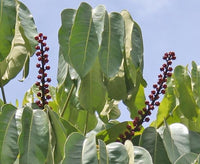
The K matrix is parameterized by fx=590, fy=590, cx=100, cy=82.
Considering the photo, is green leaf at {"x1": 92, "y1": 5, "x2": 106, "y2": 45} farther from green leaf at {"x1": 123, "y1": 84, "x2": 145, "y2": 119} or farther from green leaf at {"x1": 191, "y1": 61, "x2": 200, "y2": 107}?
green leaf at {"x1": 191, "y1": 61, "x2": 200, "y2": 107}

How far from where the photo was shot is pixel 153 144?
229 centimetres

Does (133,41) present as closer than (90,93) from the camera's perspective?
No

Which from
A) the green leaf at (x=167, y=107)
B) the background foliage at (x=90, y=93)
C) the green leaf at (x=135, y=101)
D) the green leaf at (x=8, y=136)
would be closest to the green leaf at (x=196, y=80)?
the background foliage at (x=90, y=93)

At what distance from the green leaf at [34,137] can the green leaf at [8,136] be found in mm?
47

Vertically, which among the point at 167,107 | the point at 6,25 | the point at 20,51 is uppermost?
the point at 6,25

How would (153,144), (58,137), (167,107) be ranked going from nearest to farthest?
1. (58,137)
2. (153,144)
3. (167,107)

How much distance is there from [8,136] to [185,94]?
31.0 inches

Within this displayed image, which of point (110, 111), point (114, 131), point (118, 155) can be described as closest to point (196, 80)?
point (114, 131)

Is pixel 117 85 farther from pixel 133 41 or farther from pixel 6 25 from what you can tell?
pixel 6 25

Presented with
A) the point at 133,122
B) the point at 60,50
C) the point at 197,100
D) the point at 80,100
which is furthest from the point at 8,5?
the point at 197,100

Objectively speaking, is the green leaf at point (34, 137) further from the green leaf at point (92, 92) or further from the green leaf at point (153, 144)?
the green leaf at point (153, 144)

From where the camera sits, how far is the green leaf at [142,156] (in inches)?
77.2

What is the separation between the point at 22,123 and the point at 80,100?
278 millimetres

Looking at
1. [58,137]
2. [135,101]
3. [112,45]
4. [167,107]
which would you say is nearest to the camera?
[58,137]
